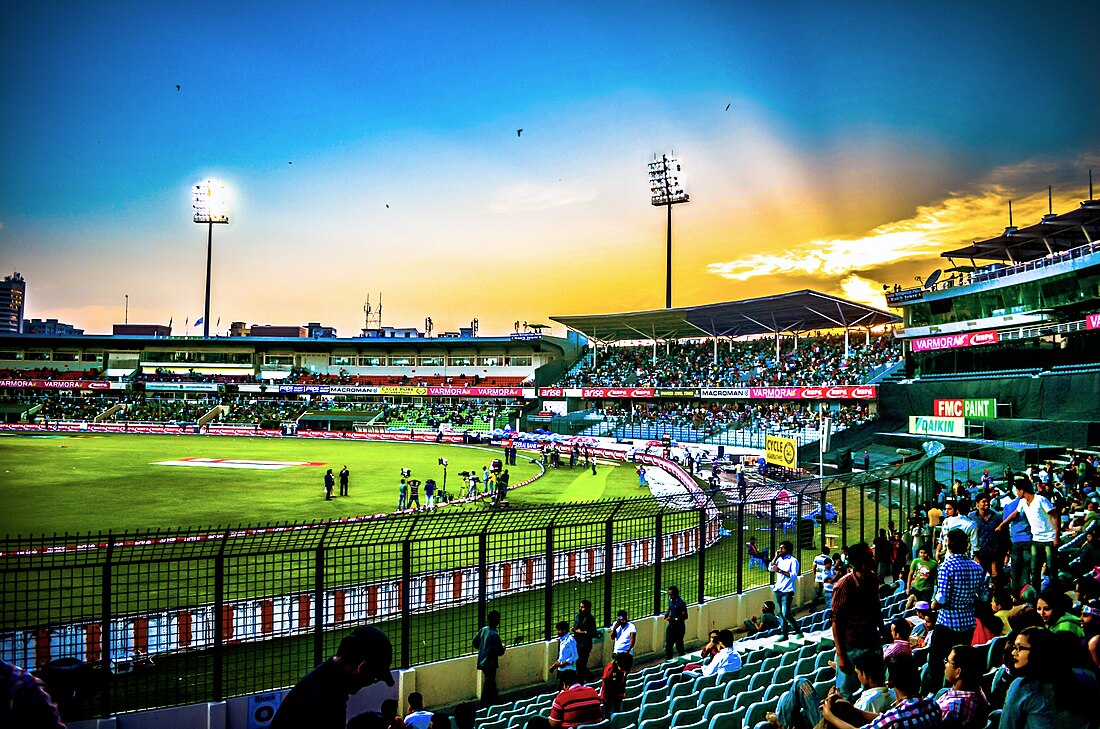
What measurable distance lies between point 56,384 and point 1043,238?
320 feet

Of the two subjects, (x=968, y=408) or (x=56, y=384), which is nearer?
(x=968, y=408)

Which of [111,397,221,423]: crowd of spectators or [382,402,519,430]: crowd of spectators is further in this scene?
[111,397,221,423]: crowd of spectators

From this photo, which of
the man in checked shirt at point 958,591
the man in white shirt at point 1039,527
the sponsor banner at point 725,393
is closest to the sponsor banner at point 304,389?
the sponsor banner at point 725,393

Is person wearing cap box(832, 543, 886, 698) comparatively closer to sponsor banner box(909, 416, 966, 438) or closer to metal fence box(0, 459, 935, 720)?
metal fence box(0, 459, 935, 720)

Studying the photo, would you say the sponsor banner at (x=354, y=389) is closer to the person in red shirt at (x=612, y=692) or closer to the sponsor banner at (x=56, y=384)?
the sponsor banner at (x=56, y=384)

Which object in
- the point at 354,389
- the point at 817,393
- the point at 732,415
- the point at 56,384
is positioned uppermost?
the point at 817,393

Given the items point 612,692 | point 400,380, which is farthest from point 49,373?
point 612,692

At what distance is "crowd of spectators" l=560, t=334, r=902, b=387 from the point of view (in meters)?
53.8

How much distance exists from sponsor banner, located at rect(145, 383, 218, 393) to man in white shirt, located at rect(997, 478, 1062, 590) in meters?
89.6

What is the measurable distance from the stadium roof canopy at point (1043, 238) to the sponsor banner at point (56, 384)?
293 ft

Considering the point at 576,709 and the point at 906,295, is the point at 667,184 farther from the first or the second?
the point at 576,709

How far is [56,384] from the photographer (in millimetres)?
84438

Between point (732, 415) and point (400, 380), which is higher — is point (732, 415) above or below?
below

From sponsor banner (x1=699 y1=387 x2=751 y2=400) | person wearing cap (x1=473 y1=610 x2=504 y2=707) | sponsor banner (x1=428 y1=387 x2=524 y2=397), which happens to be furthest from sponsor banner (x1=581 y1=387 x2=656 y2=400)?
person wearing cap (x1=473 y1=610 x2=504 y2=707)
